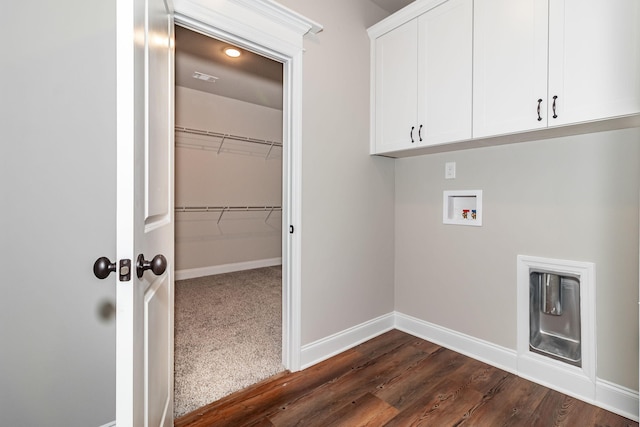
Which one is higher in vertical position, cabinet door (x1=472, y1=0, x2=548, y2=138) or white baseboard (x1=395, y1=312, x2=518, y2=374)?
cabinet door (x1=472, y1=0, x2=548, y2=138)

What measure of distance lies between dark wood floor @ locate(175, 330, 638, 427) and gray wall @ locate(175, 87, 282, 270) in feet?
9.70

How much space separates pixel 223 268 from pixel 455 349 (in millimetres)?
3442

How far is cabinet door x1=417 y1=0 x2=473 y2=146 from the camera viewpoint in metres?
1.88

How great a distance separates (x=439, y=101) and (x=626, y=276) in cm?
143

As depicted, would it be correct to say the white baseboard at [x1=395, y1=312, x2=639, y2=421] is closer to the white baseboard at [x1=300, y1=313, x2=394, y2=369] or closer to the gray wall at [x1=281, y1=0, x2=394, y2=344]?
the white baseboard at [x1=300, y1=313, x2=394, y2=369]

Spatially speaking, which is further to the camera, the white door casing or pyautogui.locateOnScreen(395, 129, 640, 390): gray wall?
pyautogui.locateOnScreen(395, 129, 640, 390): gray wall

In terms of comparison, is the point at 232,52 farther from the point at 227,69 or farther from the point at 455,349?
the point at 455,349

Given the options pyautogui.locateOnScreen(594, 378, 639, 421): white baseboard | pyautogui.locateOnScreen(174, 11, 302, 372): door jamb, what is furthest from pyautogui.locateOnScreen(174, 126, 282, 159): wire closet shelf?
pyautogui.locateOnScreen(594, 378, 639, 421): white baseboard

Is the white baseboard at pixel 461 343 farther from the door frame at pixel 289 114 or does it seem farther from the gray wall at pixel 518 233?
the door frame at pixel 289 114

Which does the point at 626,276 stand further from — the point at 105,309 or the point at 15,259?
the point at 15,259

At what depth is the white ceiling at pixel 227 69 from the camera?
2.72m

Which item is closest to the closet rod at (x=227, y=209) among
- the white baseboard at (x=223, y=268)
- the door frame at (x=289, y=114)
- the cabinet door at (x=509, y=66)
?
the white baseboard at (x=223, y=268)

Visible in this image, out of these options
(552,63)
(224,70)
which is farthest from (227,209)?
(552,63)

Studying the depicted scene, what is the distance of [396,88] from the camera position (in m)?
2.29
